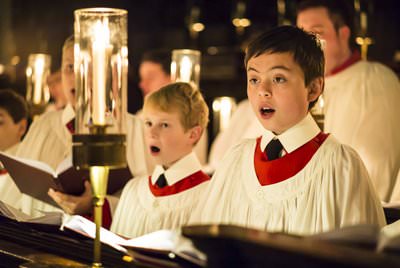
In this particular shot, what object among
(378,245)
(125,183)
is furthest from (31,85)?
(378,245)

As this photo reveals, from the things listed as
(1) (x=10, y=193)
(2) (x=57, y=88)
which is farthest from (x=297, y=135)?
(2) (x=57, y=88)

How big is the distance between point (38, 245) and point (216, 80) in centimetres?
780

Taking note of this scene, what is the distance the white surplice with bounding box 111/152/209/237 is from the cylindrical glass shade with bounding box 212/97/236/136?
15.8 ft

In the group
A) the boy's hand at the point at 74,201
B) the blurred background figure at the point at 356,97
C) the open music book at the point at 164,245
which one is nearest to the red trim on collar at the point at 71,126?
the boy's hand at the point at 74,201

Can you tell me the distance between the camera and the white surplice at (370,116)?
14.5 feet

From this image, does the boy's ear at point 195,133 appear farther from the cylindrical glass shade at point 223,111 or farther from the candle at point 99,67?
the cylindrical glass shade at point 223,111

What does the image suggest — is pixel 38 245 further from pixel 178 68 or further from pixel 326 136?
pixel 178 68

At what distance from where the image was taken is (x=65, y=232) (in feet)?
10.1

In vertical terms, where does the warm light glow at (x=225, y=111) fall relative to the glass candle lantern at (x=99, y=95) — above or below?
below

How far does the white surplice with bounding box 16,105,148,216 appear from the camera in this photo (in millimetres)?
4727

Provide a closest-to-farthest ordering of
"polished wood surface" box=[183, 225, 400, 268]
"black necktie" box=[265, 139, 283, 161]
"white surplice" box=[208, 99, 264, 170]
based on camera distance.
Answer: "polished wood surface" box=[183, 225, 400, 268] → "black necktie" box=[265, 139, 283, 161] → "white surplice" box=[208, 99, 264, 170]

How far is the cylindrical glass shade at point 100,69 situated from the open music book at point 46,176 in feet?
2.74

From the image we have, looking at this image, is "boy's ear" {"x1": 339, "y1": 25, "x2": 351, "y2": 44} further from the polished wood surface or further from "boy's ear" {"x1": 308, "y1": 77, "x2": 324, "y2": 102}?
the polished wood surface

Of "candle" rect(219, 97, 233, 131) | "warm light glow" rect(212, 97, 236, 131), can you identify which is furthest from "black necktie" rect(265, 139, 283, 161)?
"candle" rect(219, 97, 233, 131)
